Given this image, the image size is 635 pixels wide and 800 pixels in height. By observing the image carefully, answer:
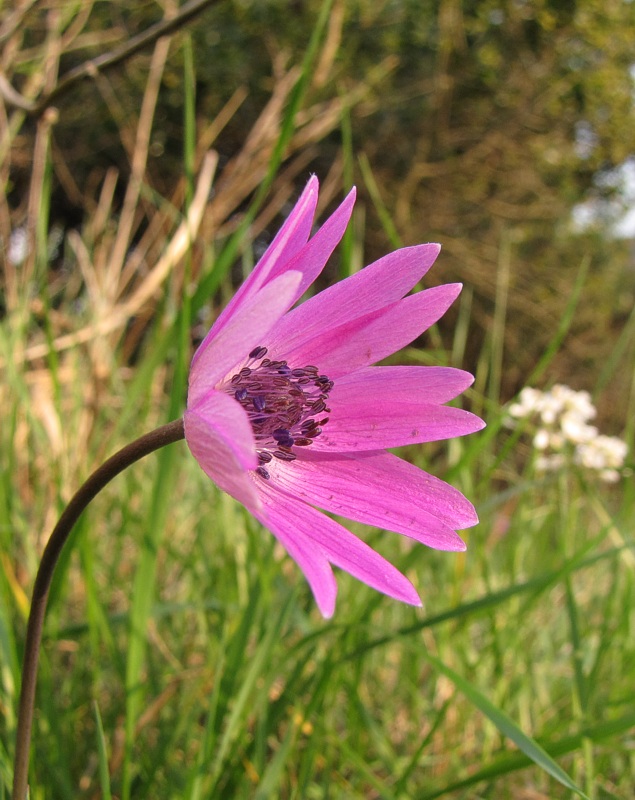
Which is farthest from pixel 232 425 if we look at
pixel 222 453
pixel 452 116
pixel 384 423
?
pixel 452 116

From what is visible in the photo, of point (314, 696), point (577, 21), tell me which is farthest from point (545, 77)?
point (314, 696)

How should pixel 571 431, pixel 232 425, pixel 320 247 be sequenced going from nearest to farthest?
pixel 232 425 → pixel 320 247 → pixel 571 431

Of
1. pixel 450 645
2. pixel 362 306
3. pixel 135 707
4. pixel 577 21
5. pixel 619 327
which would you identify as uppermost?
pixel 577 21

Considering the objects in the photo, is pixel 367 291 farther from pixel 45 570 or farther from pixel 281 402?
pixel 45 570

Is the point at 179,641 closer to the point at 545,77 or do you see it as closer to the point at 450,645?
the point at 450,645

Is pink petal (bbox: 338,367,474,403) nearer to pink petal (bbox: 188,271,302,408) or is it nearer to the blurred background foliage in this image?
pink petal (bbox: 188,271,302,408)
